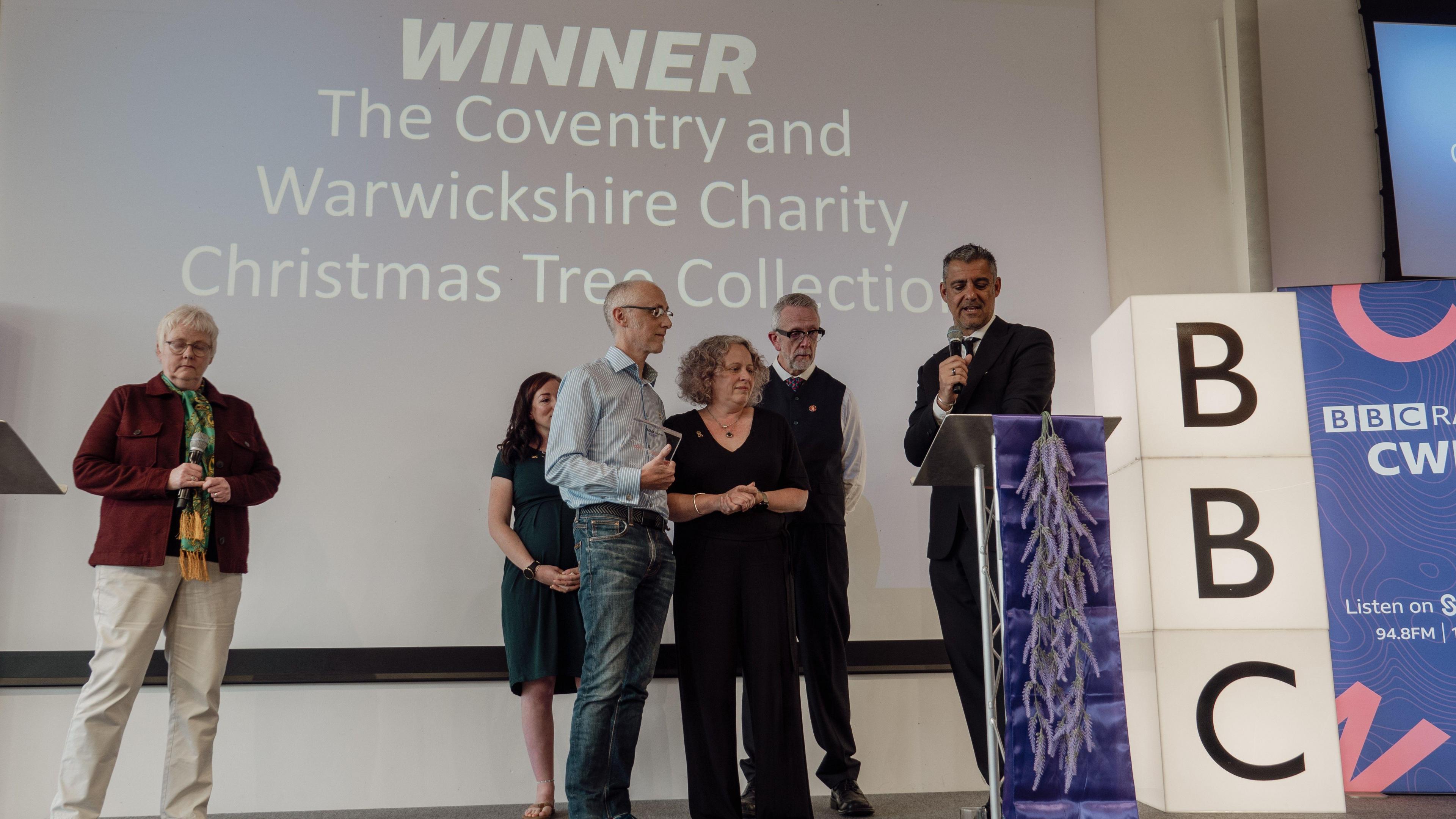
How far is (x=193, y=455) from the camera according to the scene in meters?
3.03

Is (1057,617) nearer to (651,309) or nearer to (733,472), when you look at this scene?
(733,472)

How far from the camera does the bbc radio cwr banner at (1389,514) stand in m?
3.58

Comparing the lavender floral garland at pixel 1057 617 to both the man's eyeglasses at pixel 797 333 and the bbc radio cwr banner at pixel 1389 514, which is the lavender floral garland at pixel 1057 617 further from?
the bbc radio cwr banner at pixel 1389 514

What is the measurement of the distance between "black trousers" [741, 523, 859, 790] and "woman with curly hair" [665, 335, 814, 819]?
48 centimetres

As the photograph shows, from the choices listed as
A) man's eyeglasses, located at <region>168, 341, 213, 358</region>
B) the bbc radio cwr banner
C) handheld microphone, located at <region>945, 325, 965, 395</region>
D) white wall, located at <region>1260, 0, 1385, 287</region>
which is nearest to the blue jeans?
handheld microphone, located at <region>945, 325, 965, 395</region>

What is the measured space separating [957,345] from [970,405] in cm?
26

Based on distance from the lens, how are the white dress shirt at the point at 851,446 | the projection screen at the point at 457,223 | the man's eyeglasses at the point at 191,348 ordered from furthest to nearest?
1. the projection screen at the point at 457,223
2. the white dress shirt at the point at 851,446
3. the man's eyeglasses at the point at 191,348

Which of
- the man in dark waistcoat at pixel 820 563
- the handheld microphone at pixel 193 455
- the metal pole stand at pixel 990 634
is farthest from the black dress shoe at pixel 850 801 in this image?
the handheld microphone at pixel 193 455

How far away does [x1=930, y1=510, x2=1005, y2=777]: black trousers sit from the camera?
300 centimetres

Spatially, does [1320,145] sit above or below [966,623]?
above

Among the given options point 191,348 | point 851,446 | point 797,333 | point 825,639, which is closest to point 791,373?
point 797,333

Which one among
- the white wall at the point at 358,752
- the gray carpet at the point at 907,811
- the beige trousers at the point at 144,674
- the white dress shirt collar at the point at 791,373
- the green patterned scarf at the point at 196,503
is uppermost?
the white dress shirt collar at the point at 791,373

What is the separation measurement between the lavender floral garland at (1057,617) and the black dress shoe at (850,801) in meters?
1.01

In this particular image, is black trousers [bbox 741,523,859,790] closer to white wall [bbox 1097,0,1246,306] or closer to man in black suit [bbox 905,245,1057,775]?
man in black suit [bbox 905,245,1057,775]
